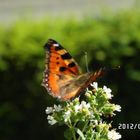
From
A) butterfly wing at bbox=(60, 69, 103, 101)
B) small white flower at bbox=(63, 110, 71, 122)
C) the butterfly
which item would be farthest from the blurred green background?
small white flower at bbox=(63, 110, 71, 122)

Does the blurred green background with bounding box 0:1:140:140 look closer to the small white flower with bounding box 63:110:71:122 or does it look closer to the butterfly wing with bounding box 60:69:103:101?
the butterfly wing with bounding box 60:69:103:101

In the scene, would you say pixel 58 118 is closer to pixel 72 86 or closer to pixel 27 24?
pixel 72 86

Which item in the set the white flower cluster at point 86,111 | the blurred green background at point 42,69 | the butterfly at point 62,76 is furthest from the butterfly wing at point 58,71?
the blurred green background at point 42,69

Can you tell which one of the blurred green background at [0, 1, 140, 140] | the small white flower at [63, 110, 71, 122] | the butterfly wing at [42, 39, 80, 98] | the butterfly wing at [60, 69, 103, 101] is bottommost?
the small white flower at [63, 110, 71, 122]

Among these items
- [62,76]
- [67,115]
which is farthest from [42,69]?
[67,115]

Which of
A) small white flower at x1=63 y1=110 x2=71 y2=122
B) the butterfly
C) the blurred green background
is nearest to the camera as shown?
small white flower at x1=63 y1=110 x2=71 y2=122

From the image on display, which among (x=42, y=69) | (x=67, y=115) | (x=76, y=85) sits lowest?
(x=67, y=115)

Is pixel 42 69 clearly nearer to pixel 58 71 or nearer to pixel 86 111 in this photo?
pixel 58 71
